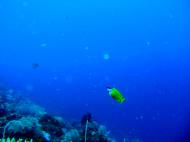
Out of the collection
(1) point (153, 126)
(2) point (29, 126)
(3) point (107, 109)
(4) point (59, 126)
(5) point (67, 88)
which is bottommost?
(2) point (29, 126)

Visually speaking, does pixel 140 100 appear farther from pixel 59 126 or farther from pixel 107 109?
pixel 59 126

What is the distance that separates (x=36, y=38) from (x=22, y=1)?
17905 millimetres

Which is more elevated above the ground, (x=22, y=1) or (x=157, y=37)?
(x=22, y=1)

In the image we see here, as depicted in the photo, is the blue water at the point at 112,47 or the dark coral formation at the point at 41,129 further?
the blue water at the point at 112,47

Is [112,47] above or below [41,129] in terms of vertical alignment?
above

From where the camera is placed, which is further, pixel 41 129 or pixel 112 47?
pixel 112 47

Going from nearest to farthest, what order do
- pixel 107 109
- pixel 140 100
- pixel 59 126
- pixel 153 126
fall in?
pixel 59 126
pixel 153 126
pixel 107 109
pixel 140 100

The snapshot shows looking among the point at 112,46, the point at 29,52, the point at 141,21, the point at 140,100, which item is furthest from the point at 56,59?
the point at 140,100

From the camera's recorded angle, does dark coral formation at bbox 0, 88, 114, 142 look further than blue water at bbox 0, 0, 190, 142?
No

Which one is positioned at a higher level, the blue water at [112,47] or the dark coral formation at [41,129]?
the blue water at [112,47]

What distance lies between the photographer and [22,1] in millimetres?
135000

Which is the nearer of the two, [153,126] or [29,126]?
[29,126]

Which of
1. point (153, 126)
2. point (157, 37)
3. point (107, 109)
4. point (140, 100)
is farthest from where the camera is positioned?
point (157, 37)

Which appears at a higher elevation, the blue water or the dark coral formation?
the blue water
